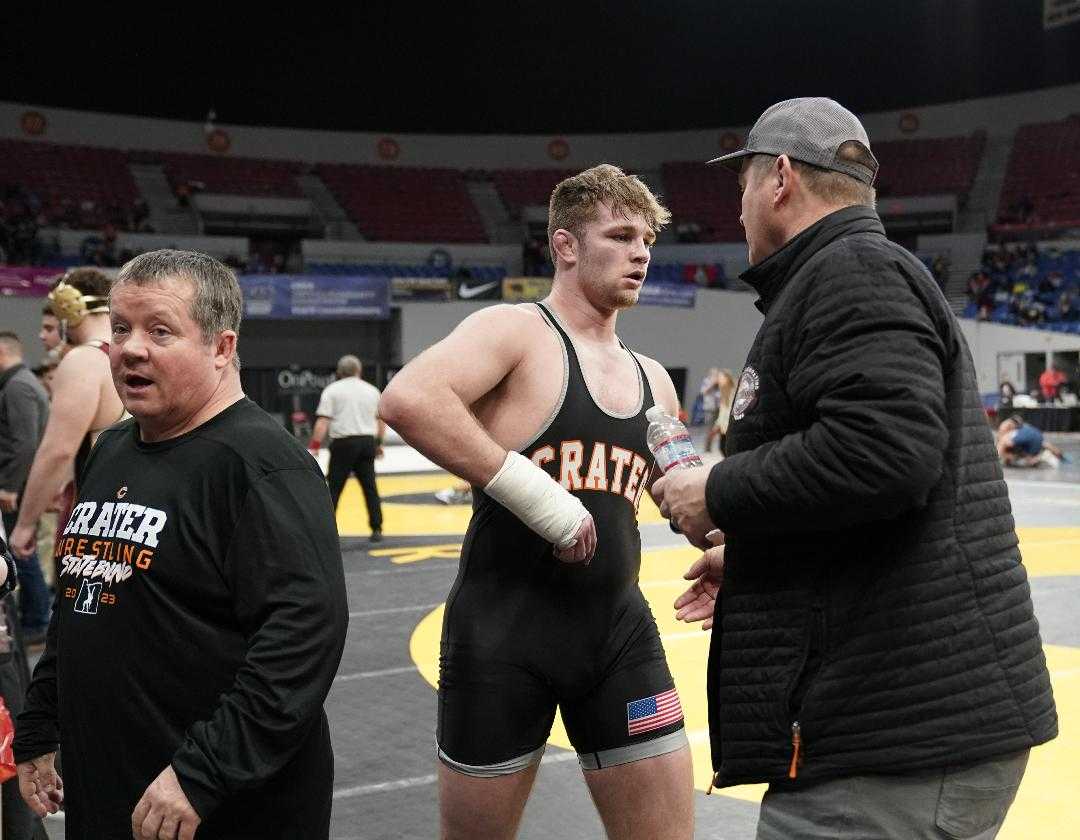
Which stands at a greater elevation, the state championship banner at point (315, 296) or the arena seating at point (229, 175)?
the arena seating at point (229, 175)

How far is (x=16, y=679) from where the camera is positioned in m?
3.68

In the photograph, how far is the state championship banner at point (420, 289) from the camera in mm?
30484

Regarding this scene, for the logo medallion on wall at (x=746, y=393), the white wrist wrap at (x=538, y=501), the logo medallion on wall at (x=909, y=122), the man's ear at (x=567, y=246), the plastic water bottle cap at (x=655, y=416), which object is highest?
the logo medallion on wall at (x=909, y=122)

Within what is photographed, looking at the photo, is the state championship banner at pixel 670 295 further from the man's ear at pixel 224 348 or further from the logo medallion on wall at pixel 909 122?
the man's ear at pixel 224 348

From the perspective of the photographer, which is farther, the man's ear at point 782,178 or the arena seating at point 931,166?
the arena seating at point 931,166

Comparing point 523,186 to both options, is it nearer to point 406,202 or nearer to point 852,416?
point 406,202

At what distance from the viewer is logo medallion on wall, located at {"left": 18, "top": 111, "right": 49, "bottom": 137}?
1339 inches

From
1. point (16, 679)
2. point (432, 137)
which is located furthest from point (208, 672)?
point (432, 137)

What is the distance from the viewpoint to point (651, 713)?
305cm

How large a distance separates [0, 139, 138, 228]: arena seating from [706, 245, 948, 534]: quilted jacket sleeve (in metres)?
31.3

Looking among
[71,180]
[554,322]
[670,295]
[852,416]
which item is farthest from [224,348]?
[71,180]

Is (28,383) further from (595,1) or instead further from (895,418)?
(595,1)

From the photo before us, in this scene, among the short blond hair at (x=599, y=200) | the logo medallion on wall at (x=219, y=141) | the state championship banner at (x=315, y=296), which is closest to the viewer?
the short blond hair at (x=599, y=200)

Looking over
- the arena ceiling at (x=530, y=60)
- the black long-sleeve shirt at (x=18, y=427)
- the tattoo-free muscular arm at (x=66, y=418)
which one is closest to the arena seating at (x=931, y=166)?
the arena ceiling at (x=530, y=60)
